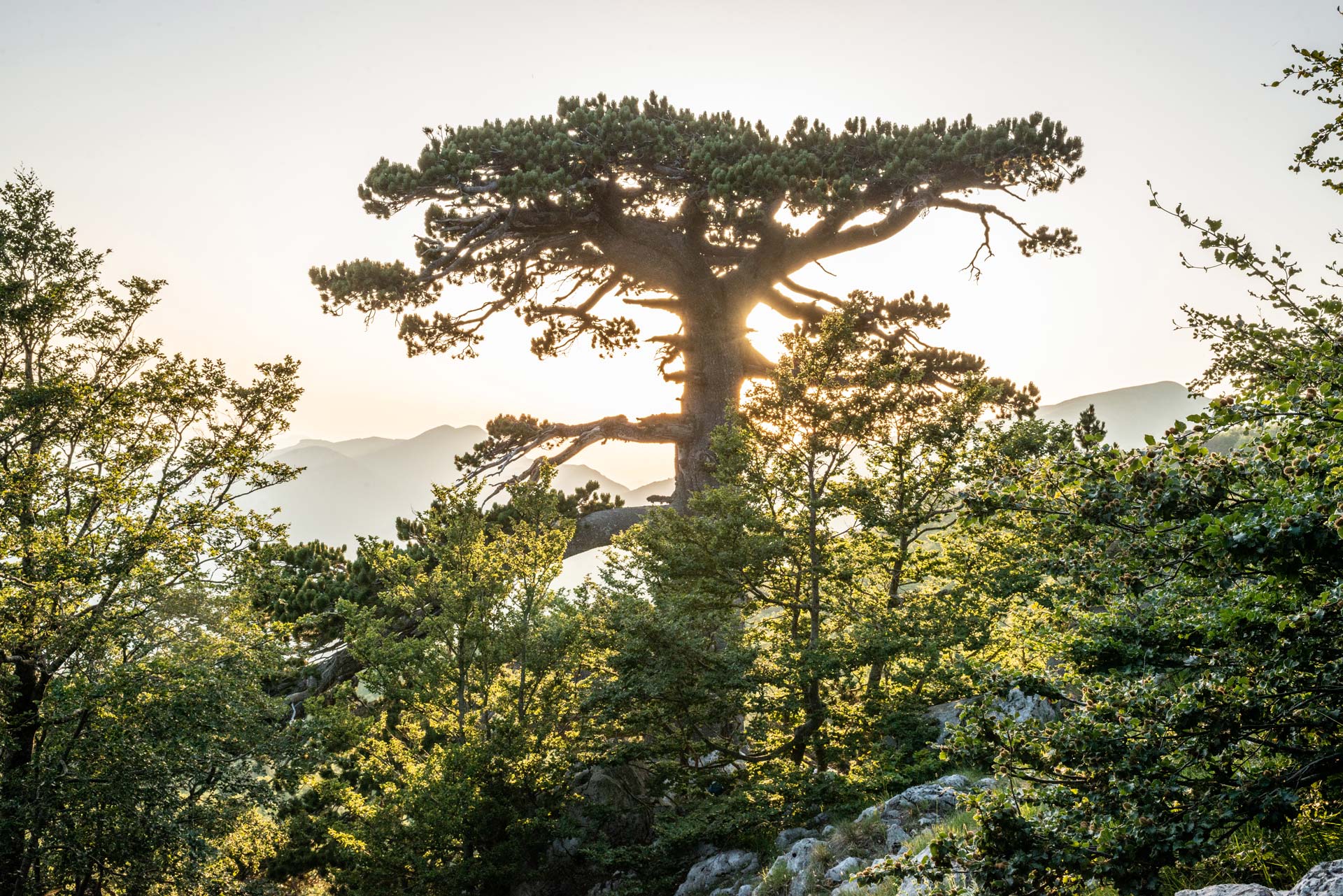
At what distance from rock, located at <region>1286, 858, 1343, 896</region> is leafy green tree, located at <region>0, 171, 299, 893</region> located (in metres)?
12.4

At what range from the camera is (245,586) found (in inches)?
532

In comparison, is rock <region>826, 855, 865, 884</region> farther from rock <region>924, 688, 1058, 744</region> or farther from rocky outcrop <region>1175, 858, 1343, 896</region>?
rocky outcrop <region>1175, 858, 1343, 896</region>

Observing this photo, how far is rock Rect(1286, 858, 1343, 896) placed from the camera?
3.00 meters

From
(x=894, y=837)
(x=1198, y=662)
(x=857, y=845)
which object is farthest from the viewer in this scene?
(x=857, y=845)

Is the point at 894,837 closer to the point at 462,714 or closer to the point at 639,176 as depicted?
the point at 462,714

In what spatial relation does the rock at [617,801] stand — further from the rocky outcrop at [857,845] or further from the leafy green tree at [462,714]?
the rocky outcrop at [857,845]

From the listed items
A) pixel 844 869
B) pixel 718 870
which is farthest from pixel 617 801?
pixel 844 869

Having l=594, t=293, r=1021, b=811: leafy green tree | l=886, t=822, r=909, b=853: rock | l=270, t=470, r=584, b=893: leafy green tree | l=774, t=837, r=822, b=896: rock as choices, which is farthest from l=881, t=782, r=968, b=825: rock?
l=270, t=470, r=584, b=893: leafy green tree

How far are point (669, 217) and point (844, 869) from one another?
1543 cm

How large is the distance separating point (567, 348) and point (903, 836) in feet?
49.6

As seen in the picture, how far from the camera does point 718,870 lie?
11734 mm

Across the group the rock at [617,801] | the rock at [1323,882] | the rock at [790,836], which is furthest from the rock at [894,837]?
the rock at [617,801]

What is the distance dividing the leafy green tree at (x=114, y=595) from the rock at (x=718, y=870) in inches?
275

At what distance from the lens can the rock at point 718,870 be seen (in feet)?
37.6
